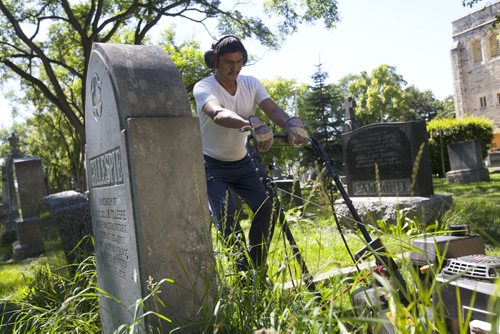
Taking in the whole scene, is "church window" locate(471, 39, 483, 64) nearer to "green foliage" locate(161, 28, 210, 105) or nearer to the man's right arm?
"green foliage" locate(161, 28, 210, 105)

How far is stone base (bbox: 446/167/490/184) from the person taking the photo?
15406 millimetres

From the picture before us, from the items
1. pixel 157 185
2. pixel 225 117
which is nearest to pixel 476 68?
pixel 225 117

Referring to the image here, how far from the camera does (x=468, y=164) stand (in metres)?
15.8

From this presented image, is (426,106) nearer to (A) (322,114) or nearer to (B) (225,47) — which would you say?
(A) (322,114)

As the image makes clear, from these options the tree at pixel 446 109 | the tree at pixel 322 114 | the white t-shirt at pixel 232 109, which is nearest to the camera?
the white t-shirt at pixel 232 109

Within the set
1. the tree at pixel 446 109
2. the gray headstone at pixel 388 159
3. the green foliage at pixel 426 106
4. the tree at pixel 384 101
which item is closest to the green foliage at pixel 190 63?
the gray headstone at pixel 388 159

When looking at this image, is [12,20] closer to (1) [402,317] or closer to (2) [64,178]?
(1) [402,317]

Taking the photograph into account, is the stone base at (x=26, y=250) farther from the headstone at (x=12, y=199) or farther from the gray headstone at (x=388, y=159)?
the gray headstone at (x=388, y=159)

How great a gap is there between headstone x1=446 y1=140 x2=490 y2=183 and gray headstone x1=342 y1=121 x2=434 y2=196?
854 cm

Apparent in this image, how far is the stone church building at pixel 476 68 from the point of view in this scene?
3494cm

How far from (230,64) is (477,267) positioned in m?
2.09

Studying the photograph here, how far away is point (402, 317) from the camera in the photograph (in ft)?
4.83

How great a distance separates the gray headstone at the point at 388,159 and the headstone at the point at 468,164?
854 centimetres

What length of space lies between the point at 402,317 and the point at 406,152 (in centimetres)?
643
